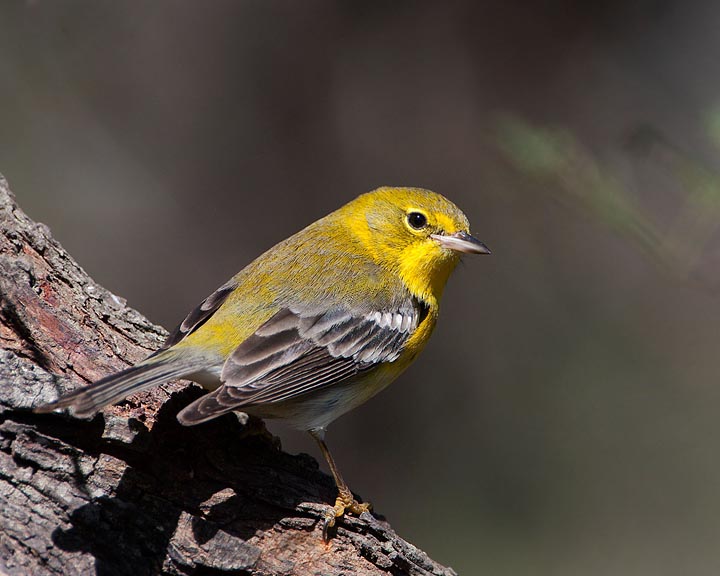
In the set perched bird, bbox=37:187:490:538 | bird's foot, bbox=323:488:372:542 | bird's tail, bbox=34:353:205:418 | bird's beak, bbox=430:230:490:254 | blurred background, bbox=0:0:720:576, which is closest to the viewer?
bird's tail, bbox=34:353:205:418

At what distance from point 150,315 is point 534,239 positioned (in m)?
4.45

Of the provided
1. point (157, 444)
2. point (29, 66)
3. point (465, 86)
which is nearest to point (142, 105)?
point (29, 66)

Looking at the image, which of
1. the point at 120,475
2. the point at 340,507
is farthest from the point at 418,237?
the point at 120,475

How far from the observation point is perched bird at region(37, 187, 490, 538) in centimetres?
394

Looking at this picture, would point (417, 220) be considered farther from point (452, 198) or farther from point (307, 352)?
point (452, 198)

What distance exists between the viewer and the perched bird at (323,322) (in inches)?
155

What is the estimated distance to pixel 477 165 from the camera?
9.98 m

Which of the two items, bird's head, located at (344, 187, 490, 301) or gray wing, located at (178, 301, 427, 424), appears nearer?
gray wing, located at (178, 301, 427, 424)

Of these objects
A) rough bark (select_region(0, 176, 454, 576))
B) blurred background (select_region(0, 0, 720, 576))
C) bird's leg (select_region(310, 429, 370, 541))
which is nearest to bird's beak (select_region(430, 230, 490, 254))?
bird's leg (select_region(310, 429, 370, 541))

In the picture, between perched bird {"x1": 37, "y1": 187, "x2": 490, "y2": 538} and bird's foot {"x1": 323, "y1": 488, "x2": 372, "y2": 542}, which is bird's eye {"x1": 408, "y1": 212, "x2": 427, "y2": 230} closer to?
perched bird {"x1": 37, "y1": 187, "x2": 490, "y2": 538}

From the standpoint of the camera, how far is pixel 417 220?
206 inches

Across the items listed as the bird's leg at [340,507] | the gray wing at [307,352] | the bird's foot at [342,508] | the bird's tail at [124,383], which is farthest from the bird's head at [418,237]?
the bird's tail at [124,383]

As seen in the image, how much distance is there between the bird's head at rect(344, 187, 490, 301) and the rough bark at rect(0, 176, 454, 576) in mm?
1409

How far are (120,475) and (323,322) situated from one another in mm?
1415
